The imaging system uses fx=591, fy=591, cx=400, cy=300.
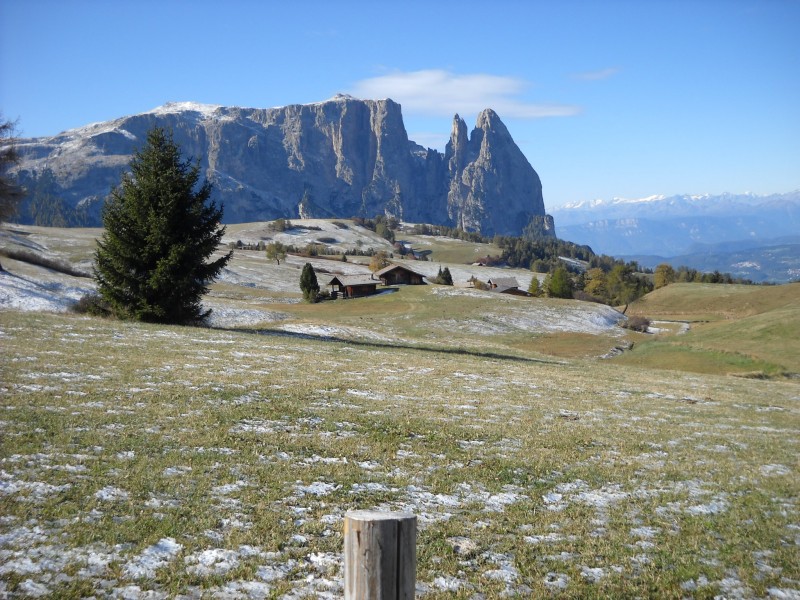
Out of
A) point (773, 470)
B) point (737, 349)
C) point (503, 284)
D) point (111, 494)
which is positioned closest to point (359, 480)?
point (111, 494)

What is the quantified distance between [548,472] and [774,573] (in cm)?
476

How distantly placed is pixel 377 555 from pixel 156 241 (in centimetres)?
3500

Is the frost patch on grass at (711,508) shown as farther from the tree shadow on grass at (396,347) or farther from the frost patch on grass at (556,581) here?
the tree shadow on grass at (396,347)

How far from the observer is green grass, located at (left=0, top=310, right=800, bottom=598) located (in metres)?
7.84

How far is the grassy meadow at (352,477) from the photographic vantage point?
303 inches

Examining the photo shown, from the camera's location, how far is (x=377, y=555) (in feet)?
14.7

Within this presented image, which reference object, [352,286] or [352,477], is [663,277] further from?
[352,477]

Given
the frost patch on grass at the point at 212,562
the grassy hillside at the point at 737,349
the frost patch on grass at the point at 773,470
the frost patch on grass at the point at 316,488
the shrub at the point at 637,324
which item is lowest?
the shrub at the point at 637,324

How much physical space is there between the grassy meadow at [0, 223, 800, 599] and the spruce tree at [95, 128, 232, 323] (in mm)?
9788

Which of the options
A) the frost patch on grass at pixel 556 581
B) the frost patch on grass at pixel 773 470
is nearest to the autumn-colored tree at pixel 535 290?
the frost patch on grass at pixel 773 470

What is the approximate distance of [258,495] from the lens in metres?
9.87

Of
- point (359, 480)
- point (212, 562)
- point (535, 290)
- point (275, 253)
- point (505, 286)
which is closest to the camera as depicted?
point (212, 562)

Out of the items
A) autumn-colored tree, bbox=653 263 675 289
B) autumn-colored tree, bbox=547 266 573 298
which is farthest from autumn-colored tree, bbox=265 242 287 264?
autumn-colored tree, bbox=653 263 675 289

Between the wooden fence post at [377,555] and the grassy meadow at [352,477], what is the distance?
9.60 ft
